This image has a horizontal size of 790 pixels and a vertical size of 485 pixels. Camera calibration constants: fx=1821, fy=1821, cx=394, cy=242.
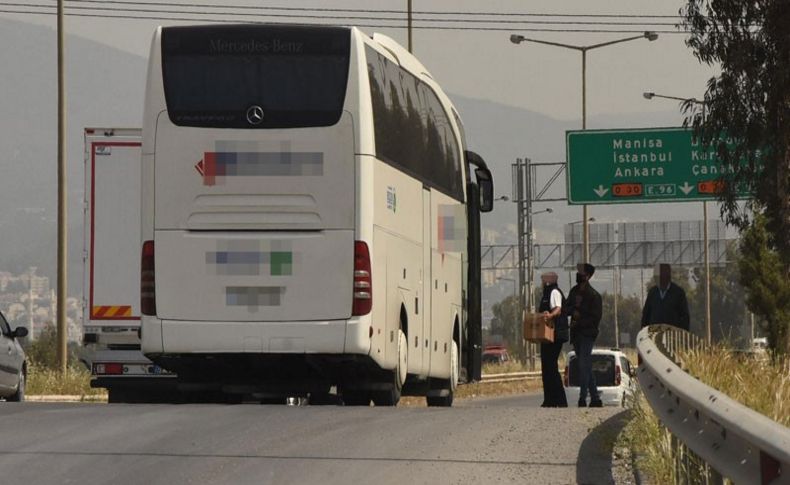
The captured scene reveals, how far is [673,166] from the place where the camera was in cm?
4569

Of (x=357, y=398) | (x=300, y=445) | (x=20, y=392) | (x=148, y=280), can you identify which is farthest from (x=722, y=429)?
(x=20, y=392)

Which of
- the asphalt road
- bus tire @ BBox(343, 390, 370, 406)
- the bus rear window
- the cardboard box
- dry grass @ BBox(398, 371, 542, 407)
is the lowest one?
dry grass @ BBox(398, 371, 542, 407)

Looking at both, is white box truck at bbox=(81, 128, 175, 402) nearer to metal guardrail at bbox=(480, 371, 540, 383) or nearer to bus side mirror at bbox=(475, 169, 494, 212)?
bus side mirror at bbox=(475, 169, 494, 212)

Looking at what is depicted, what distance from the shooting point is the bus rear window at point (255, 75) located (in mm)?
18547


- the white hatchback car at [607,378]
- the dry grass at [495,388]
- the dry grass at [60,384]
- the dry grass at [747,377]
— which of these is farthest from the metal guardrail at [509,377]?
the dry grass at [747,377]

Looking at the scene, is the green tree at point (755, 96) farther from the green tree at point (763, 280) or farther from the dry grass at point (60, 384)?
the green tree at point (763, 280)

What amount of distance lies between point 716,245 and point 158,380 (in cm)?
10310

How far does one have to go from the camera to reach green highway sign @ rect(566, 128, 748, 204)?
4562 cm

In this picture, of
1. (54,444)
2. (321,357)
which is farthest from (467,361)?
(54,444)

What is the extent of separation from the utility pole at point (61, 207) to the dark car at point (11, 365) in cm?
576

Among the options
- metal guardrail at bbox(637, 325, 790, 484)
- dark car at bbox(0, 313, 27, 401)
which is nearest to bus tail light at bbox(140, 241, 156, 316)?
dark car at bbox(0, 313, 27, 401)

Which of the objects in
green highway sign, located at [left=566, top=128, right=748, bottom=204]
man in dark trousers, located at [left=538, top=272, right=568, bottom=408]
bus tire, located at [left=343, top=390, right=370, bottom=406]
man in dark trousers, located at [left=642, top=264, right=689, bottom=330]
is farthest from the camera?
green highway sign, located at [left=566, top=128, right=748, bottom=204]

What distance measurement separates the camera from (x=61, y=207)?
35.0m

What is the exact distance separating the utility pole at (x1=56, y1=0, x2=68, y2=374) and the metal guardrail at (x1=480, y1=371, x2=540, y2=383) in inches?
806
